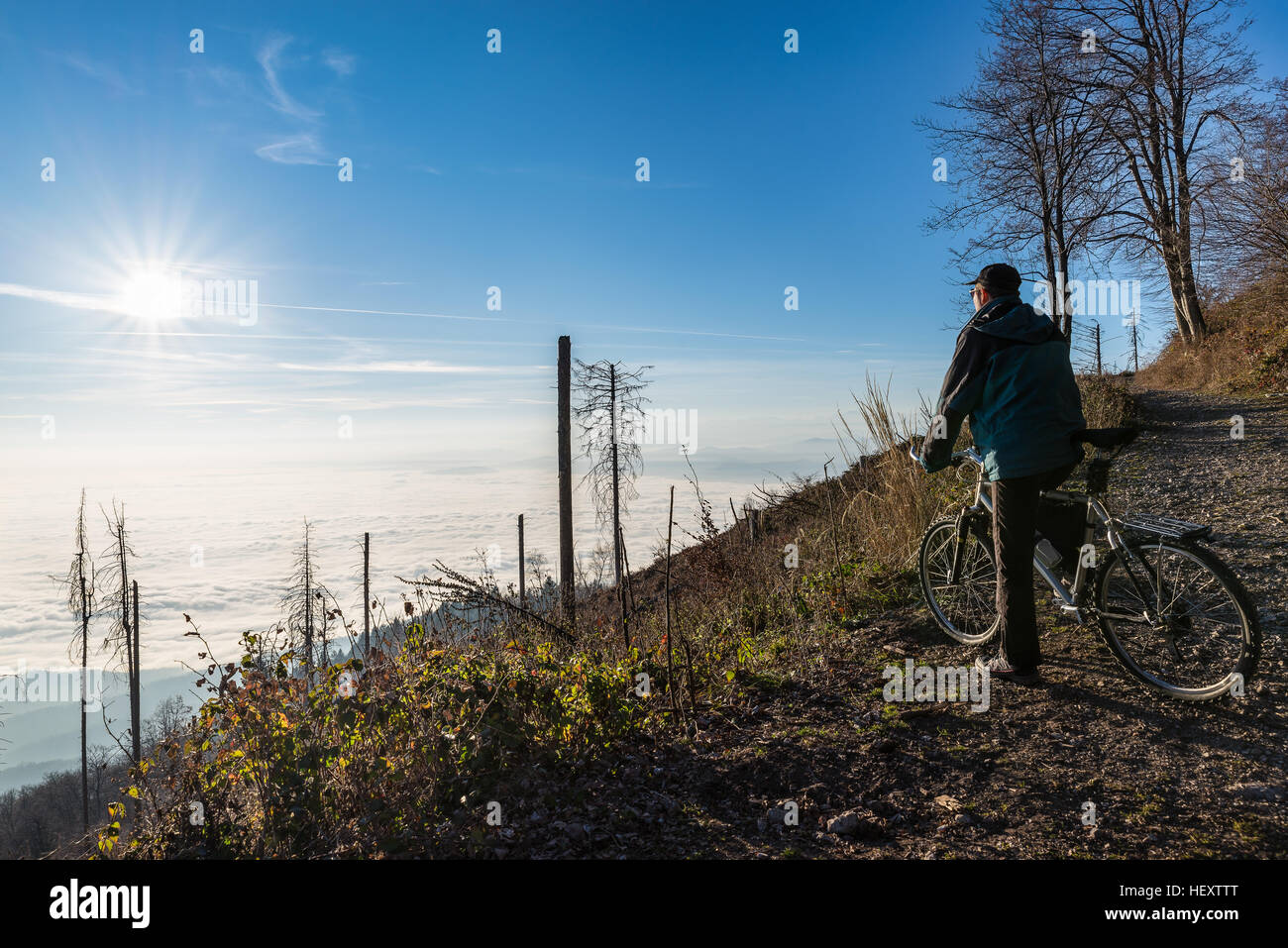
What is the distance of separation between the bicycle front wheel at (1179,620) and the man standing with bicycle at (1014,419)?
495mm

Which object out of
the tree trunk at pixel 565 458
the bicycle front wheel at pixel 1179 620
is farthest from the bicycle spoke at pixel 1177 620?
the tree trunk at pixel 565 458

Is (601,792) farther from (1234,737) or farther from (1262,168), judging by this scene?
(1262,168)

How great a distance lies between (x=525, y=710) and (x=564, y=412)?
1503 cm

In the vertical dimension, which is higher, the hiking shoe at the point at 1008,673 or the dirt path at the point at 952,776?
the hiking shoe at the point at 1008,673

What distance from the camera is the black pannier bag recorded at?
15.5 feet

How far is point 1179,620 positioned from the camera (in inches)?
169

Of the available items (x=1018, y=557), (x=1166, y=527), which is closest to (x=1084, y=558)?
(x=1018, y=557)

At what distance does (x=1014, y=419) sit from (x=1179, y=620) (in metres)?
1.46

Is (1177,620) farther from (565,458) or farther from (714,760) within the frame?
(565,458)

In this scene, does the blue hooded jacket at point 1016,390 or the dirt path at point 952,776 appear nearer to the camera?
the dirt path at point 952,776

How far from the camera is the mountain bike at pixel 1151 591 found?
4.08 m

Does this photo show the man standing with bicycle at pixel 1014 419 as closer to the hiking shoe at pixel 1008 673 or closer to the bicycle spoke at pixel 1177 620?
the hiking shoe at pixel 1008 673

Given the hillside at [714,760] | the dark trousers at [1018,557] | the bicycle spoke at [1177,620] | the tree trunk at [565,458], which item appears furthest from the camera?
the tree trunk at [565,458]

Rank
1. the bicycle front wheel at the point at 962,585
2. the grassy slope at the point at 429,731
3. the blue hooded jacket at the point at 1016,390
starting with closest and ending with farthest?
1. the grassy slope at the point at 429,731
2. the blue hooded jacket at the point at 1016,390
3. the bicycle front wheel at the point at 962,585
